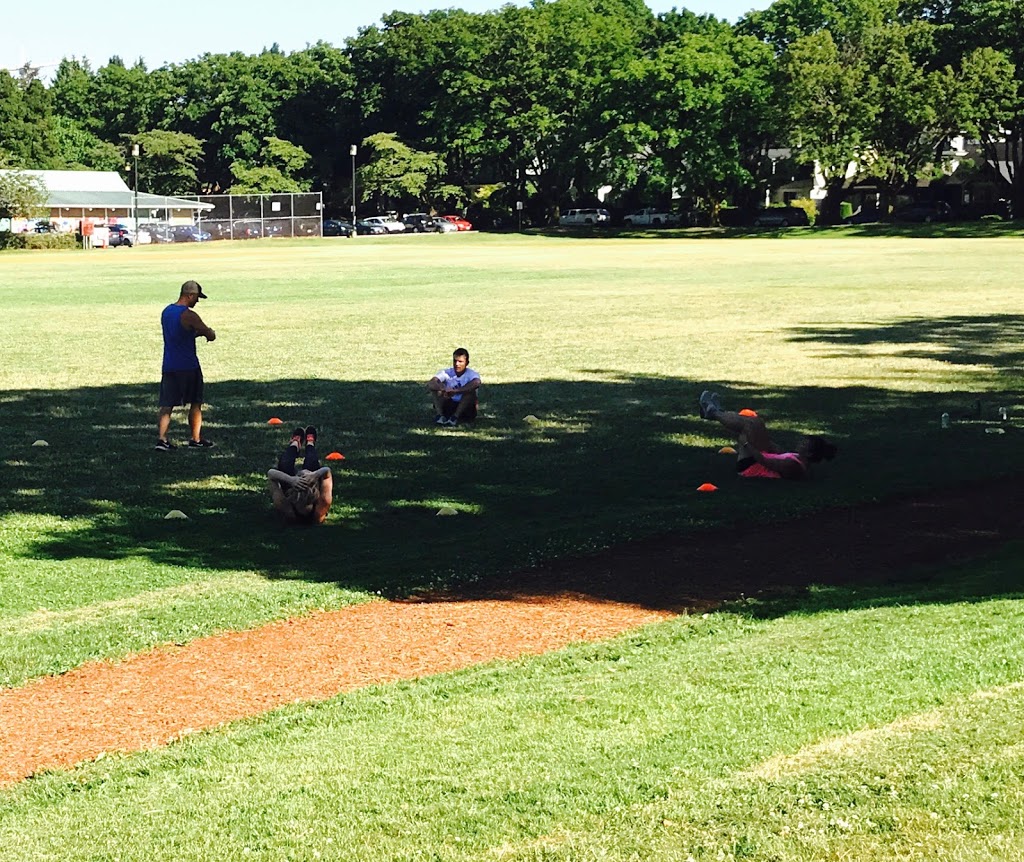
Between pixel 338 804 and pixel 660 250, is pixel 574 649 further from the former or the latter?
pixel 660 250

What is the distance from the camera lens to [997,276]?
47125 mm

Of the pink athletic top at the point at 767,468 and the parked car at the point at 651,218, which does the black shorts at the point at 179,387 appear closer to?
the pink athletic top at the point at 767,468

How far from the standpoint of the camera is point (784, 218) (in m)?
102

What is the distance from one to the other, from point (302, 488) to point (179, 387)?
3.98 m

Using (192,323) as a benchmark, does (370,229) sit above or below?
above

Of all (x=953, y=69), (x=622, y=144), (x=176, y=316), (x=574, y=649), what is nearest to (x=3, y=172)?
(x=622, y=144)

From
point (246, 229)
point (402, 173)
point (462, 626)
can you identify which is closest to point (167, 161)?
point (402, 173)

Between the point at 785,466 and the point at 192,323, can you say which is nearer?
the point at 785,466

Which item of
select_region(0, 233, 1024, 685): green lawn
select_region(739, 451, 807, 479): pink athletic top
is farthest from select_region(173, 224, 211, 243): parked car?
select_region(739, 451, 807, 479): pink athletic top

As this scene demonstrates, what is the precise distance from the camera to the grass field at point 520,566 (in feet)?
18.3

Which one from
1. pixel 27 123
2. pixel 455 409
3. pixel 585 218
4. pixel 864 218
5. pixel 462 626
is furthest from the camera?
pixel 27 123

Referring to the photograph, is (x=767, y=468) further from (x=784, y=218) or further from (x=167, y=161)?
(x=167, y=161)

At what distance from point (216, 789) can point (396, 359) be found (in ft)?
62.9

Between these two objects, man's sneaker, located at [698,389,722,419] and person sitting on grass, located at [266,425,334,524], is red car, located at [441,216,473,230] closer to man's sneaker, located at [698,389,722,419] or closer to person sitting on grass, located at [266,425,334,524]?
man's sneaker, located at [698,389,722,419]
